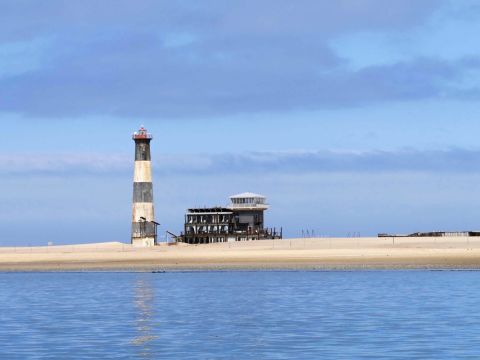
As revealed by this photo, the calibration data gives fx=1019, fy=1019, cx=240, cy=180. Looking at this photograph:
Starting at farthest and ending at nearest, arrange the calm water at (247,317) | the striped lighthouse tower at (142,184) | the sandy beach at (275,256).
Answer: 1. the striped lighthouse tower at (142,184)
2. the sandy beach at (275,256)
3. the calm water at (247,317)

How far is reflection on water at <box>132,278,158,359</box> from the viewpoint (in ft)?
96.5

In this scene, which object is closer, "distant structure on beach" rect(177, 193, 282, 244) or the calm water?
the calm water

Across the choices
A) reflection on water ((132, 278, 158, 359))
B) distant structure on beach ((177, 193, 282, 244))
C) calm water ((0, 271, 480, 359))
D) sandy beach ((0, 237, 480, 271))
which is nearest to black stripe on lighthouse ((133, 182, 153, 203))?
sandy beach ((0, 237, 480, 271))

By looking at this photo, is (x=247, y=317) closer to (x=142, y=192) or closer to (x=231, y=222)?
(x=142, y=192)

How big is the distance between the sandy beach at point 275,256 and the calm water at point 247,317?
338 inches

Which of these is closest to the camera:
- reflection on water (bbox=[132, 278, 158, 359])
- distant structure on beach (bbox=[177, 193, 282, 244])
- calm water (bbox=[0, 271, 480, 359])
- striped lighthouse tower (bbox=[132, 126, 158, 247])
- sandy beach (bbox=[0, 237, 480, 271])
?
calm water (bbox=[0, 271, 480, 359])

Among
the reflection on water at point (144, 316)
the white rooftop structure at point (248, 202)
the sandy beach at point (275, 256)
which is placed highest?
the white rooftop structure at point (248, 202)

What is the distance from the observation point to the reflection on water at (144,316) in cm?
2941

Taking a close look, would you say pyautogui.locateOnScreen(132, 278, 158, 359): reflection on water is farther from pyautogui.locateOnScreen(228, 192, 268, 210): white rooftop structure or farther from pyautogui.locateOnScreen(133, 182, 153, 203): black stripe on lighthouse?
pyautogui.locateOnScreen(228, 192, 268, 210): white rooftop structure

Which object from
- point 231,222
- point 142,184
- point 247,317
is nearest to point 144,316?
point 247,317

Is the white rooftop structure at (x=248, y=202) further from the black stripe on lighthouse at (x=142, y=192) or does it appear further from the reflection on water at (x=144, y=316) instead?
the reflection on water at (x=144, y=316)

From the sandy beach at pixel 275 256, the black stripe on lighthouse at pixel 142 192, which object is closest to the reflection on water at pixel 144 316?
the sandy beach at pixel 275 256

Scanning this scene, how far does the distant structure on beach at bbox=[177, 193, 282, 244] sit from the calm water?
37.0 meters

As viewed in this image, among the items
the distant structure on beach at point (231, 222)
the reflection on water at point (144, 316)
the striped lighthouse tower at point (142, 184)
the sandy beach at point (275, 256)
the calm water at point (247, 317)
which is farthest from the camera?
the distant structure on beach at point (231, 222)
